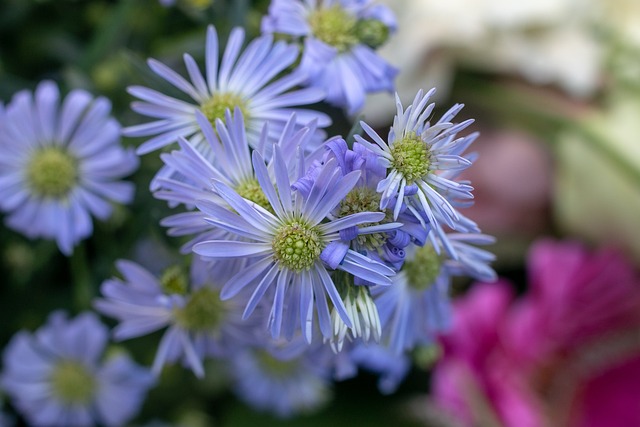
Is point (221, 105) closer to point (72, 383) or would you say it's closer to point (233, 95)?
point (233, 95)

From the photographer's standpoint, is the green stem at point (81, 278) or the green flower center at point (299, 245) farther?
the green stem at point (81, 278)

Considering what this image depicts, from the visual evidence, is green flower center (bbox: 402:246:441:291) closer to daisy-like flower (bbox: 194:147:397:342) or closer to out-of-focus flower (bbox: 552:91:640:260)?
daisy-like flower (bbox: 194:147:397:342)

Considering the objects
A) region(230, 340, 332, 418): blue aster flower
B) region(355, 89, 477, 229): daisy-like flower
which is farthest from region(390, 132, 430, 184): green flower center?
region(230, 340, 332, 418): blue aster flower

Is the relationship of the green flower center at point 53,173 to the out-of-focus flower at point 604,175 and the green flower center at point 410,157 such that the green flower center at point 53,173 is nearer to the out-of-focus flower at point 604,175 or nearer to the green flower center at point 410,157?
the green flower center at point 410,157

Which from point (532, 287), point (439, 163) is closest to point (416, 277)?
point (439, 163)

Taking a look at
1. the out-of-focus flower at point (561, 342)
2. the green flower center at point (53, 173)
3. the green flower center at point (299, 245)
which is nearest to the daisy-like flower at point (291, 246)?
the green flower center at point (299, 245)

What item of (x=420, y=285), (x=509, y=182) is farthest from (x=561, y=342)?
(x=420, y=285)
